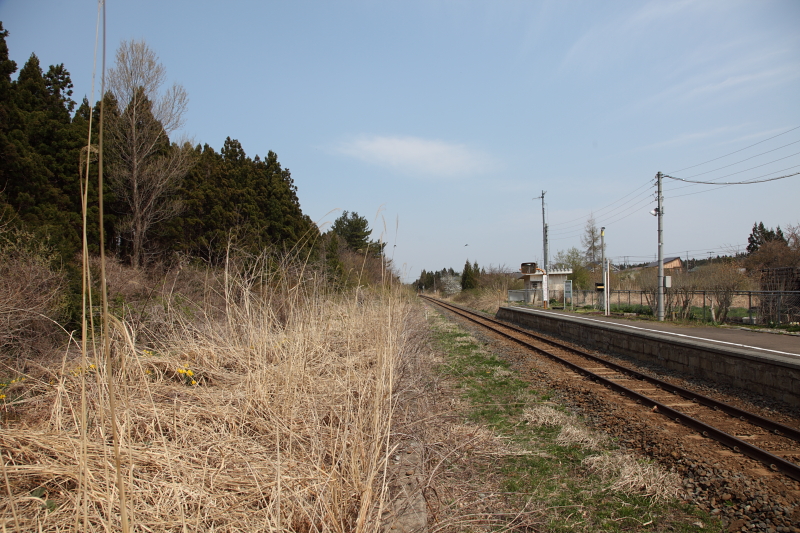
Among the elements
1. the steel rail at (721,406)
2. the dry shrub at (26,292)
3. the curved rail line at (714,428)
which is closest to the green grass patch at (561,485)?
the curved rail line at (714,428)

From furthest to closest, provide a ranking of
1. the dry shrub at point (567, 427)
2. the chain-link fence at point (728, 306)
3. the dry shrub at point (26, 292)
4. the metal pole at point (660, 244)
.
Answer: the metal pole at point (660, 244) → the chain-link fence at point (728, 306) → the dry shrub at point (26, 292) → the dry shrub at point (567, 427)

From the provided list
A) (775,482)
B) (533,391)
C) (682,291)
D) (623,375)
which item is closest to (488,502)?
(775,482)

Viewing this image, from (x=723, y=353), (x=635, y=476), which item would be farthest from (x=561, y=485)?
(x=723, y=353)

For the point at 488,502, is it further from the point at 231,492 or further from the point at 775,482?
the point at 775,482

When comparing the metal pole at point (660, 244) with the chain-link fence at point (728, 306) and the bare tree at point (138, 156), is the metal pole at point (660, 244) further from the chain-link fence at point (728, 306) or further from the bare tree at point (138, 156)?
the bare tree at point (138, 156)

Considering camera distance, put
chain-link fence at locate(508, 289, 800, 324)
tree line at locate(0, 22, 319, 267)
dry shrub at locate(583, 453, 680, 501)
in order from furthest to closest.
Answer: chain-link fence at locate(508, 289, 800, 324), tree line at locate(0, 22, 319, 267), dry shrub at locate(583, 453, 680, 501)

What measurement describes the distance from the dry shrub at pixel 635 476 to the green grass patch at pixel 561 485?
70mm

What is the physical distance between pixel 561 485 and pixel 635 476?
0.65 meters

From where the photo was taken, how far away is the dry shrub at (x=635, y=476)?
3.59 meters

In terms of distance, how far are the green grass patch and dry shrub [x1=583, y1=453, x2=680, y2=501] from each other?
0.23 feet

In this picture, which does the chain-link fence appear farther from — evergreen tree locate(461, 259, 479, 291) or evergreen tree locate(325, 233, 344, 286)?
evergreen tree locate(461, 259, 479, 291)

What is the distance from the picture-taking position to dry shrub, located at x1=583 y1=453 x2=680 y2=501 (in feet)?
11.8

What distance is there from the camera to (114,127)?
1669cm

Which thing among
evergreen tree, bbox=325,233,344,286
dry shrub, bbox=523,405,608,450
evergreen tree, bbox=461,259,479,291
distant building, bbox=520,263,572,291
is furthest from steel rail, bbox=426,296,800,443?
evergreen tree, bbox=461,259,479,291
